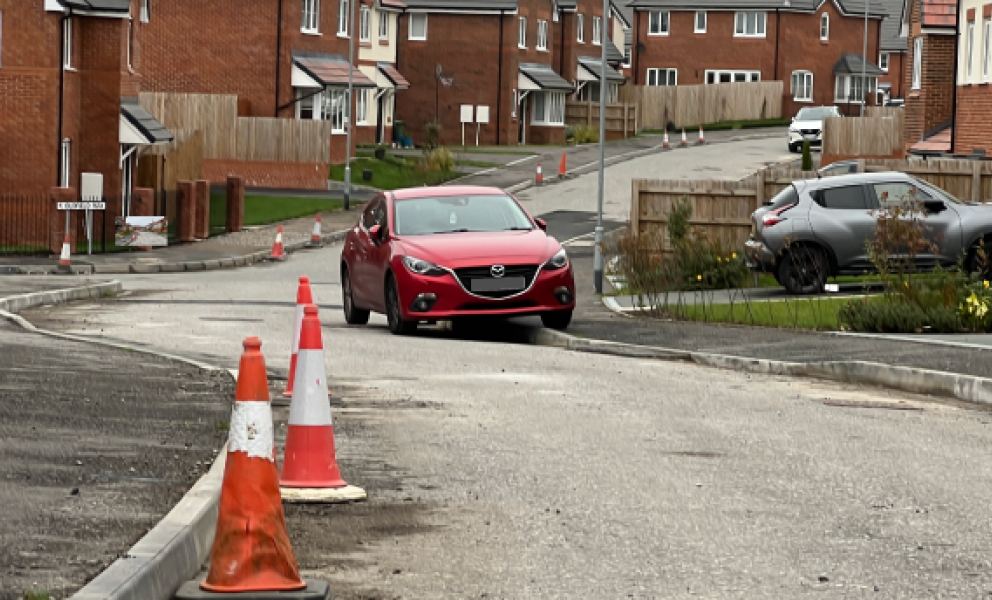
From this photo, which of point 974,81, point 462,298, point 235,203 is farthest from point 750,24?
point 462,298

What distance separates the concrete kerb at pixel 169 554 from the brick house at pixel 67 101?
3158 centimetres

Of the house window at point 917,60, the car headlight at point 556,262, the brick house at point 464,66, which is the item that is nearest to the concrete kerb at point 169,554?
the car headlight at point 556,262

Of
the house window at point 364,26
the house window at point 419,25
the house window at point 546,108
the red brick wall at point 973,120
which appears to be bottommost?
the red brick wall at point 973,120

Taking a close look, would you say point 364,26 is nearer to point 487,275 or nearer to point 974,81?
point 974,81

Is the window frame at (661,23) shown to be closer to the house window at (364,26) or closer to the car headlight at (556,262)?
the house window at (364,26)

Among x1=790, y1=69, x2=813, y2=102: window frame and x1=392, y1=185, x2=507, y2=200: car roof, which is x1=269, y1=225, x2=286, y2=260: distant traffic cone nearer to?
x1=392, y1=185, x2=507, y2=200: car roof

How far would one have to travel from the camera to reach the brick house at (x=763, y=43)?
9225 cm

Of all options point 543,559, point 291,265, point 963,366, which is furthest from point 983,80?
point 543,559

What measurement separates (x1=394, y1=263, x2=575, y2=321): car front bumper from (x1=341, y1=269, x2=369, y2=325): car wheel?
261cm

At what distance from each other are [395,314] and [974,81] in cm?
2143

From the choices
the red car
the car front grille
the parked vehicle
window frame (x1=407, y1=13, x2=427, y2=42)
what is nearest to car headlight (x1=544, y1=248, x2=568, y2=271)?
the red car

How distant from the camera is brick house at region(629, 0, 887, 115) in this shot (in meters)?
92.2

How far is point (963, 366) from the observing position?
1516 cm

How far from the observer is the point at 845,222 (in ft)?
83.9
